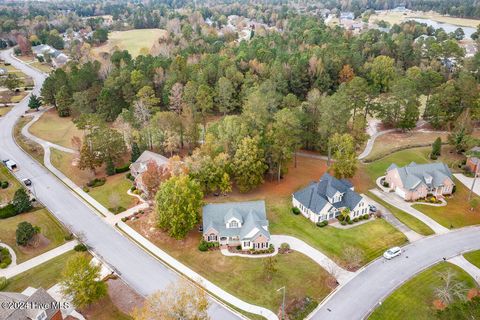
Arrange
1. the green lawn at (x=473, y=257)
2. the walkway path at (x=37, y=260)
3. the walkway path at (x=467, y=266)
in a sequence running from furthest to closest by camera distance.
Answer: the green lawn at (x=473, y=257), the walkway path at (x=37, y=260), the walkway path at (x=467, y=266)

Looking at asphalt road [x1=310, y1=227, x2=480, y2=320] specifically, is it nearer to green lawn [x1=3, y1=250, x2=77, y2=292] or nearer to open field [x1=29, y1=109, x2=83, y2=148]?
green lawn [x1=3, y1=250, x2=77, y2=292]

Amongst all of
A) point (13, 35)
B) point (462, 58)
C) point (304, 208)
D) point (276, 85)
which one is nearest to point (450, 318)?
point (304, 208)

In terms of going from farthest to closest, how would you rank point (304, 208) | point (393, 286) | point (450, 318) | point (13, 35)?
1. point (13, 35)
2. point (304, 208)
3. point (393, 286)
4. point (450, 318)

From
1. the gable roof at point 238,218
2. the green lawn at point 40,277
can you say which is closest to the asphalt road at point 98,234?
the green lawn at point 40,277

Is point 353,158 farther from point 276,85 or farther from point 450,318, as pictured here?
point 276,85

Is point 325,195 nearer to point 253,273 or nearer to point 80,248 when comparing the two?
point 253,273

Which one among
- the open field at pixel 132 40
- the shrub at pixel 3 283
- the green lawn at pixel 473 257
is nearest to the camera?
the shrub at pixel 3 283

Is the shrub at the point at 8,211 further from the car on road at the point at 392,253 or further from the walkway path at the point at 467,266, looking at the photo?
the walkway path at the point at 467,266
